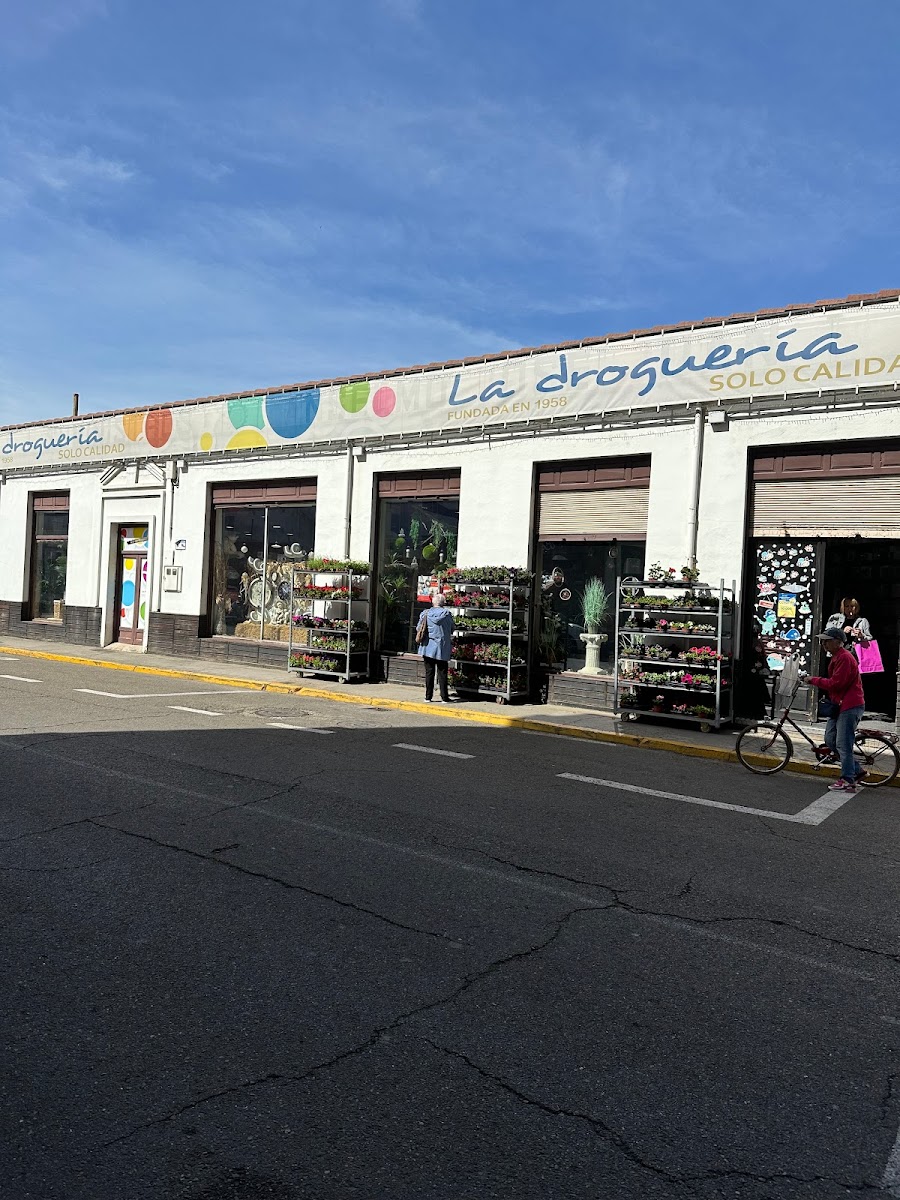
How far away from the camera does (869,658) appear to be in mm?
12273

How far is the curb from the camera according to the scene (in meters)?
11.1

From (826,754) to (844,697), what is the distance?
2.78 feet

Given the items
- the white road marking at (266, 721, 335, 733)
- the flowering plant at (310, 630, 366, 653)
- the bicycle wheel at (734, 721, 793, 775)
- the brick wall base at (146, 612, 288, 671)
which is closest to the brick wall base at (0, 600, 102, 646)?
the brick wall base at (146, 612, 288, 671)

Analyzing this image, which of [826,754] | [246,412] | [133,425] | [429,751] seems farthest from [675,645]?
[133,425]

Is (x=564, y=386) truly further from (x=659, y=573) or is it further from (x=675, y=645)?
(x=675, y=645)

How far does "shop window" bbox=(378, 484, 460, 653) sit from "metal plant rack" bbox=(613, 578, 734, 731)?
4443mm

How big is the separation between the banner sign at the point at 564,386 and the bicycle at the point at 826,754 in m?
4.92

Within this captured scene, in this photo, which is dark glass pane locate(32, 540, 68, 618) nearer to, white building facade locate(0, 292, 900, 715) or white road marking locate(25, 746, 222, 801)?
white building facade locate(0, 292, 900, 715)

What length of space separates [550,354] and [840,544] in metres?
5.68

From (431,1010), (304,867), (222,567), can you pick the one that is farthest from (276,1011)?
(222,567)

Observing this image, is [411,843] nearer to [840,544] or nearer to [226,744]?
[226,744]

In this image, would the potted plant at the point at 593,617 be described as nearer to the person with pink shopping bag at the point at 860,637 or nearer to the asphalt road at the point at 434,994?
the person with pink shopping bag at the point at 860,637

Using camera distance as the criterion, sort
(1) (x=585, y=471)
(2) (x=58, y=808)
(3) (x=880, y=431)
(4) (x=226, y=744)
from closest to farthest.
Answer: (2) (x=58, y=808) → (4) (x=226, y=744) → (3) (x=880, y=431) → (1) (x=585, y=471)

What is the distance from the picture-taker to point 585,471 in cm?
1493
